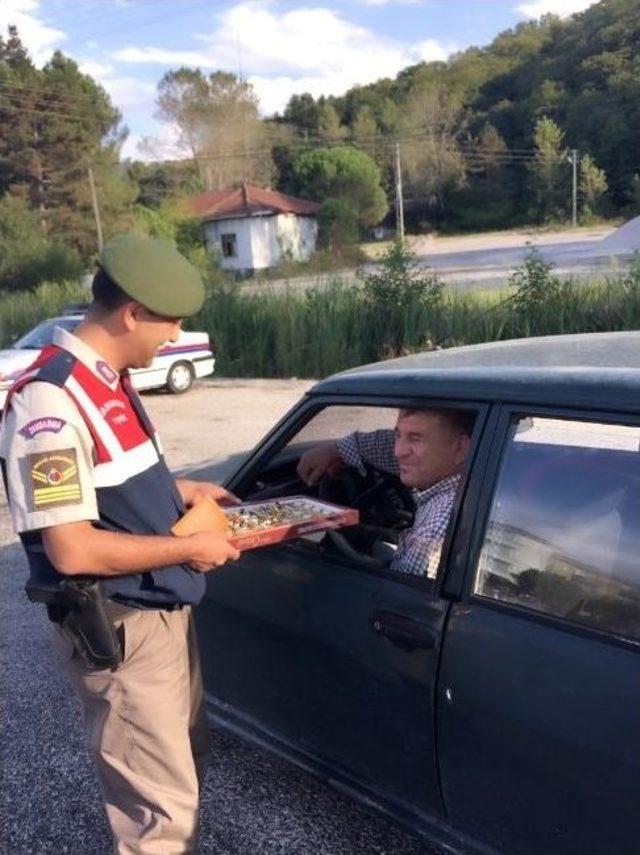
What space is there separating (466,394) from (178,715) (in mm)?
1155

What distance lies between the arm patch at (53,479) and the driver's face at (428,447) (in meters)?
1.02

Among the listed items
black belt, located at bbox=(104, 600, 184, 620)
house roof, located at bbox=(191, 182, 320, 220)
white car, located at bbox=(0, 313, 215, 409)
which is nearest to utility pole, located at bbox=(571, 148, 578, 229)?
house roof, located at bbox=(191, 182, 320, 220)

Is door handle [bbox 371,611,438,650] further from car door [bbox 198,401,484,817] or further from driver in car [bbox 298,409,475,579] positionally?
driver in car [bbox 298,409,475,579]

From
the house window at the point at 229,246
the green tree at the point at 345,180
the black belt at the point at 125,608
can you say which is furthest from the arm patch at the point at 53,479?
the green tree at the point at 345,180

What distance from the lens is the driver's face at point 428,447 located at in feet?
7.93

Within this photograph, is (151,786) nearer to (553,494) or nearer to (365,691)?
(365,691)

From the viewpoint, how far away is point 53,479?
188 centimetres

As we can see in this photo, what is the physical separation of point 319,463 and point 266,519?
554 mm

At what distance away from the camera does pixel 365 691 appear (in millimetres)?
2330

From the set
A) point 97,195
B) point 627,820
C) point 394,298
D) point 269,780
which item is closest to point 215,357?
point 394,298

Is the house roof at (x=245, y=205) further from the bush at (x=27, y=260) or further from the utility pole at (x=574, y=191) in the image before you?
the utility pole at (x=574, y=191)

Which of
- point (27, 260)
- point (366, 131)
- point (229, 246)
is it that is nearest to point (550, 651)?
point (27, 260)

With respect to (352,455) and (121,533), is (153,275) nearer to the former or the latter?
(121,533)

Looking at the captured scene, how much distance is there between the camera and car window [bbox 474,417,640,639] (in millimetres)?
1900
